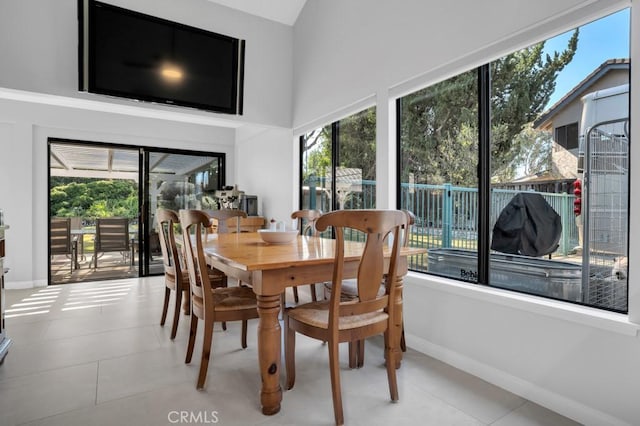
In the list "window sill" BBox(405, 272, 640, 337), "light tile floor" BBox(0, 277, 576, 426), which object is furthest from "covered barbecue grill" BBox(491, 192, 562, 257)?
"light tile floor" BBox(0, 277, 576, 426)

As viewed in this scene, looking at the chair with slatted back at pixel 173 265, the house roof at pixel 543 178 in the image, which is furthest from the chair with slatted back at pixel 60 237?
the house roof at pixel 543 178

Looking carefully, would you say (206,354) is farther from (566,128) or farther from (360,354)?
(566,128)

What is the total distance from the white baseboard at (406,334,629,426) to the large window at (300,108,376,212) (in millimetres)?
1431

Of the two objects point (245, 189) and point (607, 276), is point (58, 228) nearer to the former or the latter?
point (245, 189)

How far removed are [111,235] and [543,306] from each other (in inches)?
232

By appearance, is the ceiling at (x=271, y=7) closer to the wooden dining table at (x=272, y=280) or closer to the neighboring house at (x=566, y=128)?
the neighboring house at (x=566, y=128)

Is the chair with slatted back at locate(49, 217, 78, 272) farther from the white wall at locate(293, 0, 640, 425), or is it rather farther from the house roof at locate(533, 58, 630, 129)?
the house roof at locate(533, 58, 630, 129)

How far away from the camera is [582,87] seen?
1.87m

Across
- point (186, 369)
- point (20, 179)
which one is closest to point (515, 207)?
point (186, 369)

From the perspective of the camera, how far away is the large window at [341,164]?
331cm

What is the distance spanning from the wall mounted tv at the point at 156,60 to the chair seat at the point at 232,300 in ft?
7.84

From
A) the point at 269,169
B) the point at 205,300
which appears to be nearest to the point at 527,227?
the point at 205,300

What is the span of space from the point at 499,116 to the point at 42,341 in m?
3.71

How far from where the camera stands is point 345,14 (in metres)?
3.42
